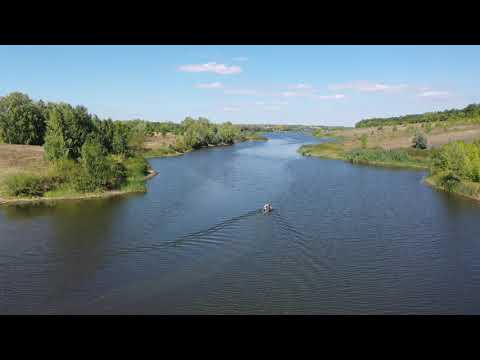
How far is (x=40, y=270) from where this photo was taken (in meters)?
18.3

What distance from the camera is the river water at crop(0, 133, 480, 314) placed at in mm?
15641

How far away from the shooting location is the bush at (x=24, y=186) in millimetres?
32562

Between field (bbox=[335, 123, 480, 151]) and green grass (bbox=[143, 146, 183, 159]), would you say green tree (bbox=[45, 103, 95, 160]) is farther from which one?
field (bbox=[335, 123, 480, 151])

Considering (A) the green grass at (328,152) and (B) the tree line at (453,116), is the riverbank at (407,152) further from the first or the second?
(B) the tree line at (453,116)

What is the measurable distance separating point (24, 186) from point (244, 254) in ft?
72.5

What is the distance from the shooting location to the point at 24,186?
107 ft

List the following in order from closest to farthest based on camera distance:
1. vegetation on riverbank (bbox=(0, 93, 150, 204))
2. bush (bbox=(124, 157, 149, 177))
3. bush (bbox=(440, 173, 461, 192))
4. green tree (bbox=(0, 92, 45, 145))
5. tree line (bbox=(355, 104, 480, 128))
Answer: vegetation on riverbank (bbox=(0, 93, 150, 204))
bush (bbox=(440, 173, 461, 192))
bush (bbox=(124, 157, 149, 177))
green tree (bbox=(0, 92, 45, 145))
tree line (bbox=(355, 104, 480, 128))

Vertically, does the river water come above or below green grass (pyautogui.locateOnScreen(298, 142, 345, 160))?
below

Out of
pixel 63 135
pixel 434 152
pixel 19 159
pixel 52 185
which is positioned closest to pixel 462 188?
pixel 434 152

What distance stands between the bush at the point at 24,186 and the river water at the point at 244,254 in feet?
11.0

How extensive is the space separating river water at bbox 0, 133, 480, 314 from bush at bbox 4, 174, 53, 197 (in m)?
3.35

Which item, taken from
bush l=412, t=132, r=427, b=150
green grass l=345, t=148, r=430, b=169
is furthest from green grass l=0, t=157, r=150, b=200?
bush l=412, t=132, r=427, b=150
